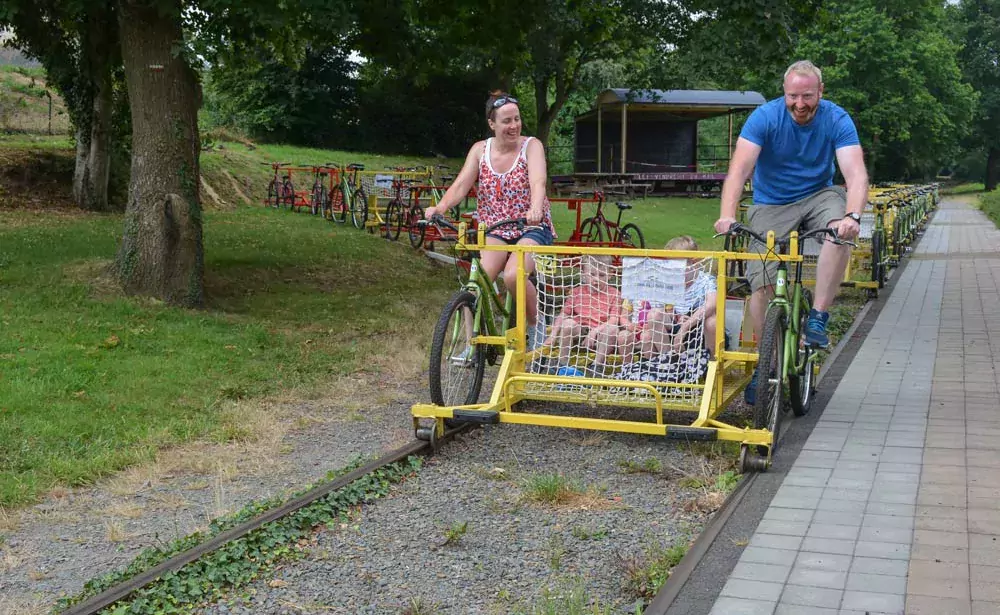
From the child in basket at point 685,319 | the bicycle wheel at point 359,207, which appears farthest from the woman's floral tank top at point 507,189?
the bicycle wheel at point 359,207

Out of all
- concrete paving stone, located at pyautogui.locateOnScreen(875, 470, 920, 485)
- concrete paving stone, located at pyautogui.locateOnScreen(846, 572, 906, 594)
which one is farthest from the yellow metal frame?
concrete paving stone, located at pyautogui.locateOnScreen(846, 572, 906, 594)

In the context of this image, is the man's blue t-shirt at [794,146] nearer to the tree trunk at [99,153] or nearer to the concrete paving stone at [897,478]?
the concrete paving stone at [897,478]

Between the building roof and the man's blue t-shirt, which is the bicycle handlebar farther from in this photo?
the building roof

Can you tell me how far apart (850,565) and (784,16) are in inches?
387

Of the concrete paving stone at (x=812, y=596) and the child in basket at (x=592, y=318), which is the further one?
the child in basket at (x=592, y=318)

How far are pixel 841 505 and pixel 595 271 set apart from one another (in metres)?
2.24

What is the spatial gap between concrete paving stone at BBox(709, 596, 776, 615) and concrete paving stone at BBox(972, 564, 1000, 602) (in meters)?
0.37

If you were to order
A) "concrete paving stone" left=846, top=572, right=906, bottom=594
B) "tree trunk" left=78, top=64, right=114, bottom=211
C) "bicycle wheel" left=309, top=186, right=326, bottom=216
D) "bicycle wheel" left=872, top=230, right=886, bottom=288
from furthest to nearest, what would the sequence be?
"bicycle wheel" left=309, top=186, right=326, bottom=216 → "tree trunk" left=78, top=64, right=114, bottom=211 → "bicycle wheel" left=872, top=230, right=886, bottom=288 → "concrete paving stone" left=846, top=572, right=906, bottom=594

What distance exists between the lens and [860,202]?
638 cm

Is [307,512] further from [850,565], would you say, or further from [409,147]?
[409,147]

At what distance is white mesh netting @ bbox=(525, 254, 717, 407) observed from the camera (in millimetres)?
6332

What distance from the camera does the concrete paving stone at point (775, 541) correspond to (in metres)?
4.49

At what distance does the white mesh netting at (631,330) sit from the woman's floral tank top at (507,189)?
0.59 m

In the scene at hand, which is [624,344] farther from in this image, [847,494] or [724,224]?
[847,494]
